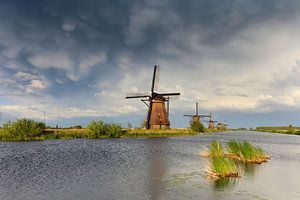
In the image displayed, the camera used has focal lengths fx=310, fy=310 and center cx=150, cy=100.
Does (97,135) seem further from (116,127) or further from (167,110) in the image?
(167,110)

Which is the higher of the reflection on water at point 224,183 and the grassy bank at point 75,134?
the grassy bank at point 75,134

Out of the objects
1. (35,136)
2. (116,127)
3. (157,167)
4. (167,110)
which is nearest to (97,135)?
(116,127)

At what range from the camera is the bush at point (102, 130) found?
57.5 m

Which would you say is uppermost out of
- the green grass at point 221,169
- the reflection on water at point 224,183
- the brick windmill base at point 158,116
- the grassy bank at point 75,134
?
the brick windmill base at point 158,116

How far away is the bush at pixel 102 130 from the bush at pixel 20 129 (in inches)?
423

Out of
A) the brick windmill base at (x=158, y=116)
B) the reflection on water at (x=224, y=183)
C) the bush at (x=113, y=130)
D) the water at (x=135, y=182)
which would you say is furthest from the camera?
the brick windmill base at (x=158, y=116)

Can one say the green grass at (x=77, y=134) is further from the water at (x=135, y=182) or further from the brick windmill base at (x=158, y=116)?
the water at (x=135, y=182)

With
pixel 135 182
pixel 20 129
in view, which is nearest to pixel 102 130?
pixel 20 129

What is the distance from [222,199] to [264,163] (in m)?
13.4

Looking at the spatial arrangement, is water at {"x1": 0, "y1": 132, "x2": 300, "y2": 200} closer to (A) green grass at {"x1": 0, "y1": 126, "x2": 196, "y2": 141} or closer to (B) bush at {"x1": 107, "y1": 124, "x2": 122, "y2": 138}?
(A) green grass at {"x1": 0, "y1": 126, "x2": 196, "y2": 141}

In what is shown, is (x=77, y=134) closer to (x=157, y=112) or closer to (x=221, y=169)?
(x=157, y=112)

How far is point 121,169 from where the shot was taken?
837 inches

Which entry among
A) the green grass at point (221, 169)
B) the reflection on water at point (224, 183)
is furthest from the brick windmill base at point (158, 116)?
the reflection on water at point (224, 183)

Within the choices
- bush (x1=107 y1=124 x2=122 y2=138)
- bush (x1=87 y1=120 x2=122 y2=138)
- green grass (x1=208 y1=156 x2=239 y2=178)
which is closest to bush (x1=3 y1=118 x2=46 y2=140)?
bush (x1=87 y1=120 x2=122 y2=138)
